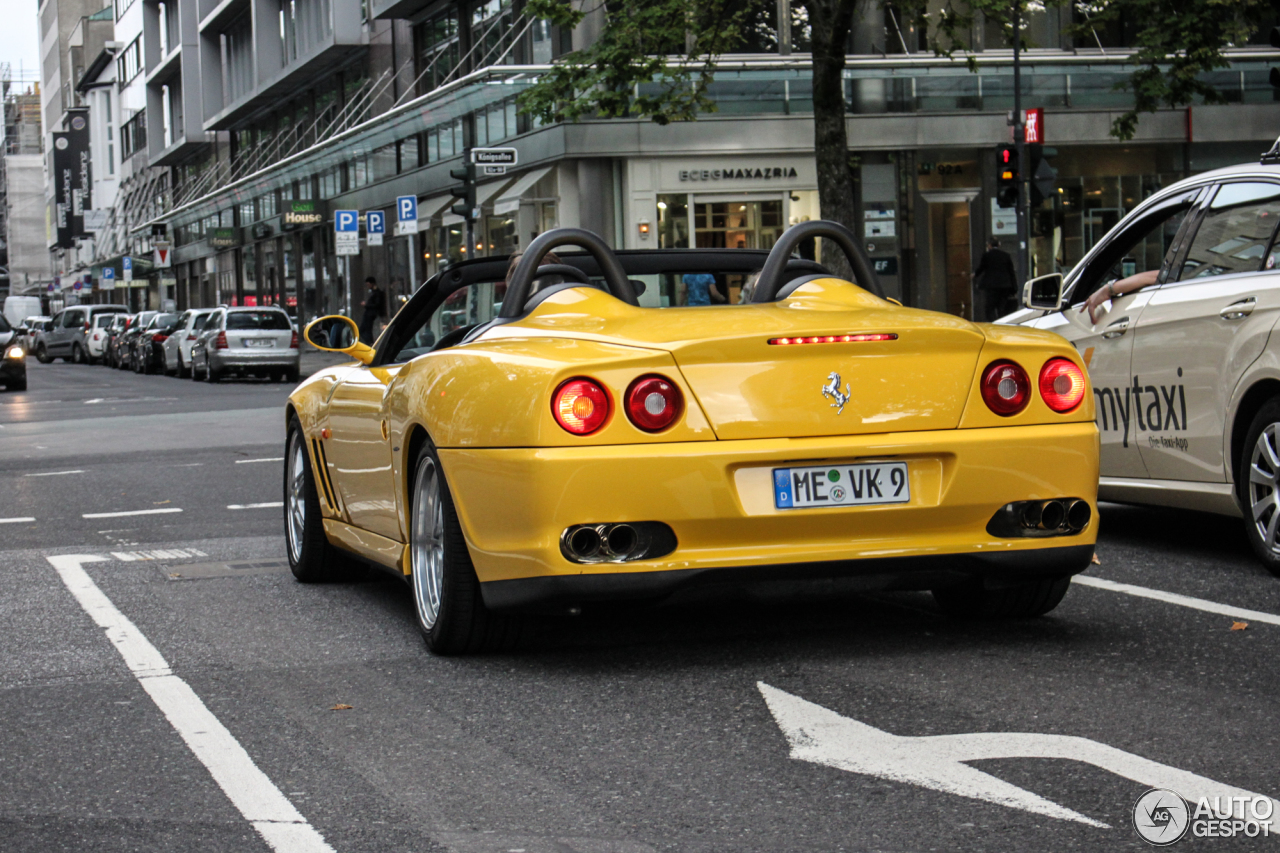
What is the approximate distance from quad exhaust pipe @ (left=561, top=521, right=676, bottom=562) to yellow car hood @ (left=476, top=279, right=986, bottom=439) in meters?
0.33

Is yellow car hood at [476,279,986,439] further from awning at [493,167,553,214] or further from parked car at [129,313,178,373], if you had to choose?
parked car at [129,313,178,373]

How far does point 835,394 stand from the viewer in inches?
200

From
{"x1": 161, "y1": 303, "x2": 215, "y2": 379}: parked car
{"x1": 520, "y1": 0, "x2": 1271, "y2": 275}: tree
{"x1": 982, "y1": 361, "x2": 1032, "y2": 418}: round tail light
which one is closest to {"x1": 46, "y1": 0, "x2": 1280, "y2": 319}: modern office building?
{"x1": 161, "y1": 303, "x2": 215, "y2": 379}: parked car

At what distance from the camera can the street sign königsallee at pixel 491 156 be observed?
2291 cm

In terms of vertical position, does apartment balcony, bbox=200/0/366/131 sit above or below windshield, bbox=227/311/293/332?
above

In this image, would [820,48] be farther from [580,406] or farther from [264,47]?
[264,47]

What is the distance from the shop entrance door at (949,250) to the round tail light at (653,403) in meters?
30.5

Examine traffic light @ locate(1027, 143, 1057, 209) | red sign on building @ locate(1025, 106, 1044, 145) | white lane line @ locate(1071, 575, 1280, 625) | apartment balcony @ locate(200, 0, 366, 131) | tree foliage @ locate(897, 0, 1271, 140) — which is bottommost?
white lane line @ locate(1071, 575, 1280, 625)

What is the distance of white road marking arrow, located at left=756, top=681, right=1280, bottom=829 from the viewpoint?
149 inches

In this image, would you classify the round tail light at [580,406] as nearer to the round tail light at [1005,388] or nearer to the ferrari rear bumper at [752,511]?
the ferrari rear bumper at [752,511]

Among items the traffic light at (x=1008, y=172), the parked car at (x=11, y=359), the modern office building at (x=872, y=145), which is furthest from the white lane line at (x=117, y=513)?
the parked car at (x=11, y=359)

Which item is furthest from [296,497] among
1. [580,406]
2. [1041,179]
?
[1041,179]

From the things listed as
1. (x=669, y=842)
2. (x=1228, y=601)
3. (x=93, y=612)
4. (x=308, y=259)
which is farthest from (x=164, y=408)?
(x=308, y=259)

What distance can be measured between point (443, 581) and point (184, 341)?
33.8 m
